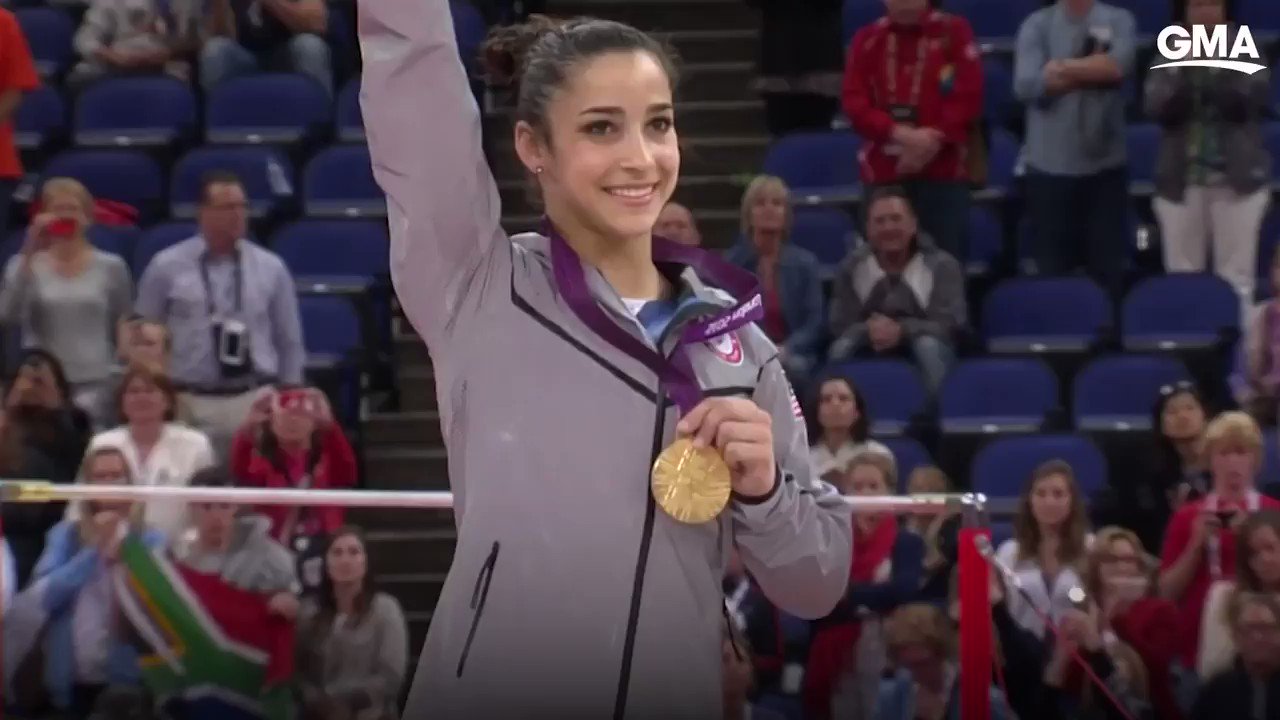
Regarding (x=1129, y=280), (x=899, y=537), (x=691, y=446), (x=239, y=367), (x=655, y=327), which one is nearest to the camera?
(x=691, y=446)

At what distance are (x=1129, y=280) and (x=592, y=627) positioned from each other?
17.7 feet

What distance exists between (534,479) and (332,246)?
5.61 metres

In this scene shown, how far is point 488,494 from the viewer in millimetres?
2373

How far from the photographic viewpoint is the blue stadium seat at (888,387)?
6809 millimetres

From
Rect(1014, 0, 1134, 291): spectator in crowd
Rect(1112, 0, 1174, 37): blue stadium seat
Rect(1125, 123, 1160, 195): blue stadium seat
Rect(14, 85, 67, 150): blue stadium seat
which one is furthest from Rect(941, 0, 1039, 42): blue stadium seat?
Rect(14, 85, 67, 150): blue stadium seat

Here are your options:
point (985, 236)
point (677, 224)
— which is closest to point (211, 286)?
point (677, 224)

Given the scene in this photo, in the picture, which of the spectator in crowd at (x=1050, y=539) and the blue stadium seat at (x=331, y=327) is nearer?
the spectator in crowd at (x=1050, y=539)

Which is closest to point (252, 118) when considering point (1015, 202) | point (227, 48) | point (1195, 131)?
point (227, 48)

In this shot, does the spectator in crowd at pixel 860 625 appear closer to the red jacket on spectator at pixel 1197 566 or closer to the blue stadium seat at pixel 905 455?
the red jacket on spectator at pixel 1197 566

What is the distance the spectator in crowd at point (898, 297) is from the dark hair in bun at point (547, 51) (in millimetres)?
4497

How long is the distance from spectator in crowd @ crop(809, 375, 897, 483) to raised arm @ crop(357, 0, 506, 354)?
3.83 meters

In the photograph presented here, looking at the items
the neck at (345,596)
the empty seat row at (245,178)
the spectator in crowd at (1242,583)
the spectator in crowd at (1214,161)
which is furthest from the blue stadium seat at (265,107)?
the spectator in crowd at (1242,583)

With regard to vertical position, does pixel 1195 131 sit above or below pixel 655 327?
above

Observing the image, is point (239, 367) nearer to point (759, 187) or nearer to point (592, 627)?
point (759, 187)
